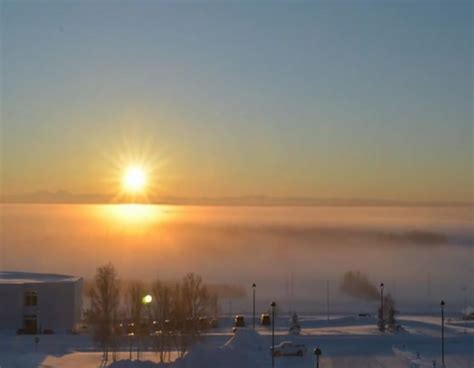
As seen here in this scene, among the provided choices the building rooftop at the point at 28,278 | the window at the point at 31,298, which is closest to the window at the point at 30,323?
the window at the point at 31,298

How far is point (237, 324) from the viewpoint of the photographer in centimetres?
2894

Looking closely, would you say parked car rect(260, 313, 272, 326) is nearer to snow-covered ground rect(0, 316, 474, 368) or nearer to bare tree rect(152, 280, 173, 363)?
snow-covered ground rect(0, 316, 474, 368)

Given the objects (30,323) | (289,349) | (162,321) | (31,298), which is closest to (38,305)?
(31,298)

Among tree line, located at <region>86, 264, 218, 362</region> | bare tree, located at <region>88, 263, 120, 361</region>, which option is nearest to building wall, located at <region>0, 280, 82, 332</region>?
tree line, located at <region>86, 264, 218, 362</region>

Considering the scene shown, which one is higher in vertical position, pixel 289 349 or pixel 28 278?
pixel 28 278

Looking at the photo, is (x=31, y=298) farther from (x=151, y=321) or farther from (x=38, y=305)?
(x=151, y=321)

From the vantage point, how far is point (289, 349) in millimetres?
21797

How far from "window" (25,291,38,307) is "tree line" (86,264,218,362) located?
3.74 metres

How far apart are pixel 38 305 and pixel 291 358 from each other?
12730 millimetres

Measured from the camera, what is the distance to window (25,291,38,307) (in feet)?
97.0

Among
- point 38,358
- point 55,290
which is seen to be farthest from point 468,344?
point 55,290

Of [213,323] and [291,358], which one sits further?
[213,323]

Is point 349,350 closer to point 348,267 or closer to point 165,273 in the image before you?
point 165,273

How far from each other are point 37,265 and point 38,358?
60819 millimetres
